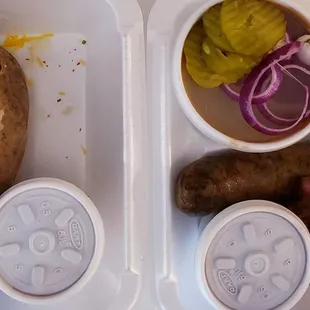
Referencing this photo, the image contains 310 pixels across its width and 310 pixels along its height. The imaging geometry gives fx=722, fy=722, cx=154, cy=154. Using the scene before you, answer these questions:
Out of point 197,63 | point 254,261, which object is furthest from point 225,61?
point 254,261

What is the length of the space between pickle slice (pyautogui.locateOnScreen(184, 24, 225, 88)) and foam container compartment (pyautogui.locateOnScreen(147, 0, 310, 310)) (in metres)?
0.03

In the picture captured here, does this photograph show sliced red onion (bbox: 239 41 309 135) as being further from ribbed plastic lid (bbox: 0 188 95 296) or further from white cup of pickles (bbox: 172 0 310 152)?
ribbed plastic lid (bbox: 0 188 95 296)

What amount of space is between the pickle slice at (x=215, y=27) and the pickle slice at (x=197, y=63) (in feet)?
0.06

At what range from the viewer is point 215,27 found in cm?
93

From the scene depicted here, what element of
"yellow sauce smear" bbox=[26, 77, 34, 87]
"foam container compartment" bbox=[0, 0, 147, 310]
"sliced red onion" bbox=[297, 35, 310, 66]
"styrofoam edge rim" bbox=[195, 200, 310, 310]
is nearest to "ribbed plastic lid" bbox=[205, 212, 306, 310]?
"styrofoam edge rim" bbox=[195, 200, 310, 310]

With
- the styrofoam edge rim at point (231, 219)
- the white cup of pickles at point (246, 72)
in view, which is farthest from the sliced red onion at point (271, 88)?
the styrofoam edge rim at point (231, 219)

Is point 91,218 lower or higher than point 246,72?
lower

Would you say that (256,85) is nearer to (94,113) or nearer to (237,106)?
(237,106)

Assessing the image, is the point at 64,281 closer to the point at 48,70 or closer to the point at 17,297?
the point at 17,297

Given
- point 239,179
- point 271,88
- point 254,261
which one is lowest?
point 254,261

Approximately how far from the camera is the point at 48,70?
105 cm

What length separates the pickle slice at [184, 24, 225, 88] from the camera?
939 millimetres

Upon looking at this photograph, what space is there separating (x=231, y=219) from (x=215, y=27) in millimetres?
247

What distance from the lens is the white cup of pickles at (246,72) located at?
3.04 feet
